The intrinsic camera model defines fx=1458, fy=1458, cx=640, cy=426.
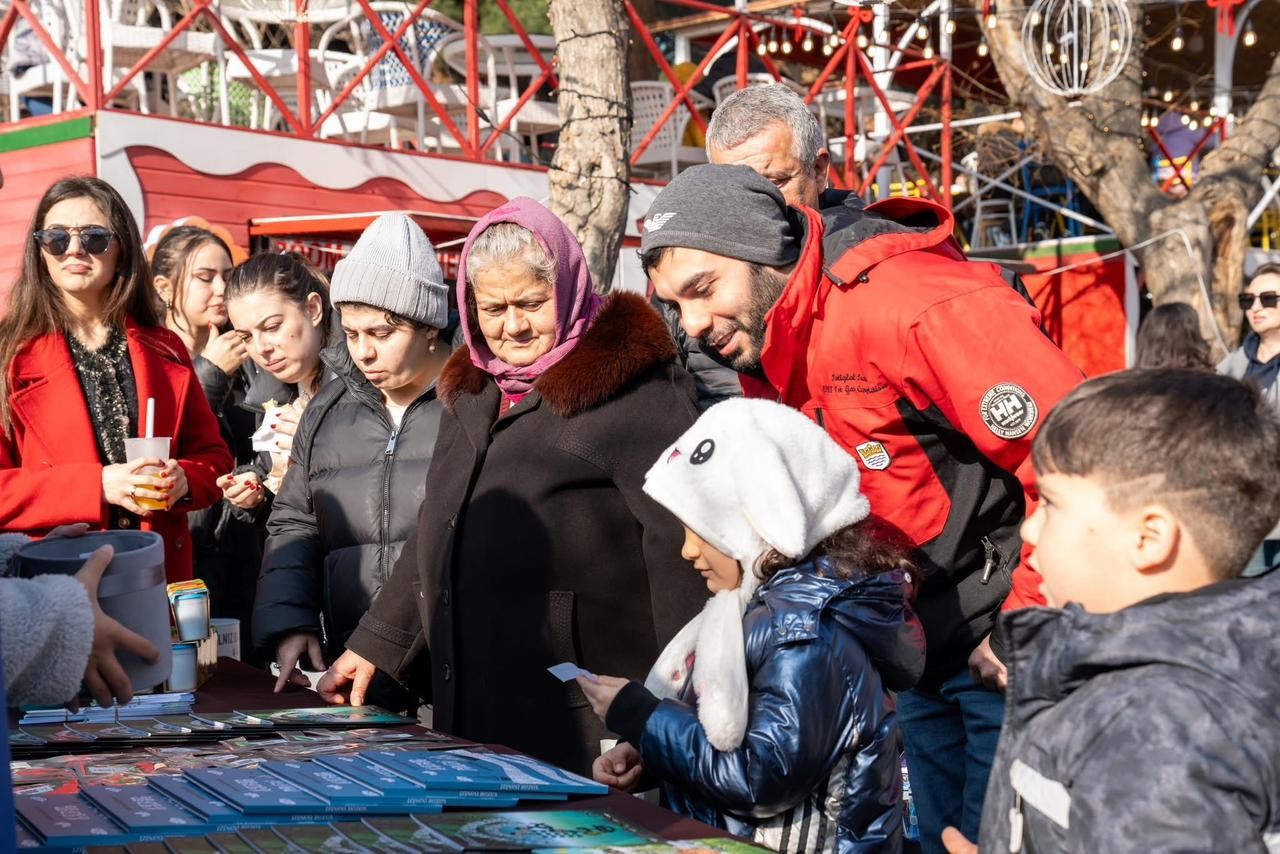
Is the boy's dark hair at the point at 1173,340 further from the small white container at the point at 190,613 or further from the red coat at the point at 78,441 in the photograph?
the small white container at the point at 190,613

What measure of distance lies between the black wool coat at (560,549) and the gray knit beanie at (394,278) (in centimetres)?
63

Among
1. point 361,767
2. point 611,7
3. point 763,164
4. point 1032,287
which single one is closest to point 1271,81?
point 1032,287

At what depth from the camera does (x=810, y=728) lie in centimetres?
211

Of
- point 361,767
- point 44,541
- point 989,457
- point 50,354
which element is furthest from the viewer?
point 50,354

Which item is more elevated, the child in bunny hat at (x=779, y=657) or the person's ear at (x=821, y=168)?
the person's ear at (x=821, y=168)

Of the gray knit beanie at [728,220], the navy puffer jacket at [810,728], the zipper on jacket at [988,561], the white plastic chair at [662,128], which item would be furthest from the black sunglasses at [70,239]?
the white plastic chair at [662,128]

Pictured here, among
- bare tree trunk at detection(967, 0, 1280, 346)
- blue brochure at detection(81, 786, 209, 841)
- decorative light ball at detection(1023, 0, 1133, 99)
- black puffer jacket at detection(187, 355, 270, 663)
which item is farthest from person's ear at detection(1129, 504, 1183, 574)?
bare tree trunk at detection(967, 0, 1280, 346)

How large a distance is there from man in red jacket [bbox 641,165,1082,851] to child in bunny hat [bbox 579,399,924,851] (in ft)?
1.03

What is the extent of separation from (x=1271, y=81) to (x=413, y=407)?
10034 mm

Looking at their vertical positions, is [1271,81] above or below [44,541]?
above

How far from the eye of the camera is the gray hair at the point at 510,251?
9.57 feet

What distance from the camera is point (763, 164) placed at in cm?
345

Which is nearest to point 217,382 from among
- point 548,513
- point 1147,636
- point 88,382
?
point 88,382

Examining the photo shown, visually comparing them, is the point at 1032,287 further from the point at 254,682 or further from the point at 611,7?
the point at 254,682
